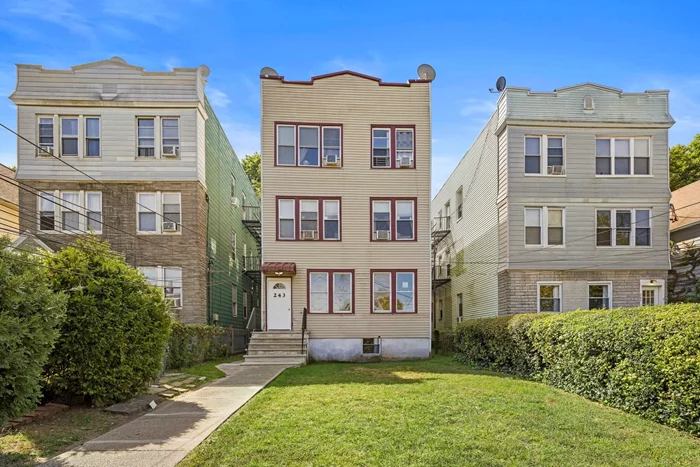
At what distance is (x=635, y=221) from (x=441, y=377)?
10689 mm

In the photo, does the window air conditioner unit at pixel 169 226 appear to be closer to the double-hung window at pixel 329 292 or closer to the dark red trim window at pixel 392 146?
the double-hung window at pixel 329 292

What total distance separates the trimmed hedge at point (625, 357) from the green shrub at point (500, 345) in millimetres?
41

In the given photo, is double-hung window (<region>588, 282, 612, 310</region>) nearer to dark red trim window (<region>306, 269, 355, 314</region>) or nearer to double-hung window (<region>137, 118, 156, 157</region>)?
dark red trim window (<region>306, 269, 355, 314</region>)

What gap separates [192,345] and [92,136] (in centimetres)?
808

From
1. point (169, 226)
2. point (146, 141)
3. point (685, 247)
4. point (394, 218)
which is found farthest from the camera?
point (685, 247)

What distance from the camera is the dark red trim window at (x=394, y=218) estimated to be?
57.2 feet

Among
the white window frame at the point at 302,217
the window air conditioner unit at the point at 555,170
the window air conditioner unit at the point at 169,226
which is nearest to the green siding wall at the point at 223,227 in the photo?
the window air conditioner unit at the point at 169,226

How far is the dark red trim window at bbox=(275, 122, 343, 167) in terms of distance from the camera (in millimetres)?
17297

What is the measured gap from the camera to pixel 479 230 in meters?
20.3

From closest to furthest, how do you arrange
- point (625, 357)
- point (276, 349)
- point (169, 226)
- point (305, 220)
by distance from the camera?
1. point (625, 357)
2. point (276, 349)
3. point (169, 226)
4. point (305, 220)

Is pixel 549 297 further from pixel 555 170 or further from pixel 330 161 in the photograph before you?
pixel 330 161

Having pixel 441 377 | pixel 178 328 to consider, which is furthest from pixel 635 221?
pixel 178 328

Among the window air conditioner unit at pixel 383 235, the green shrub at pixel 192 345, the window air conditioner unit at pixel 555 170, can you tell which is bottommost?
the green shrub at pixel 192 345

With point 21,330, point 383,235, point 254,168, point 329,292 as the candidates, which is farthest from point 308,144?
point 254,168
